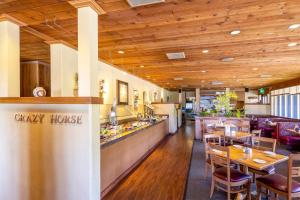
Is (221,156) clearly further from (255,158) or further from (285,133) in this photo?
(285,133)

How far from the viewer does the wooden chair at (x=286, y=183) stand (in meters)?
2.25

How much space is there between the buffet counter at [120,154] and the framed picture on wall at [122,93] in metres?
1.36

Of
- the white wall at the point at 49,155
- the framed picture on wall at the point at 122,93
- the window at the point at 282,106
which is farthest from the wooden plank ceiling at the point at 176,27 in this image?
the window at the point at 282,106

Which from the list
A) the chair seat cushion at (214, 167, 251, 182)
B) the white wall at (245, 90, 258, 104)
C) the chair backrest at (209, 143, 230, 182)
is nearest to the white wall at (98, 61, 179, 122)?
the chair backrest at (209, 143, 230, 182)

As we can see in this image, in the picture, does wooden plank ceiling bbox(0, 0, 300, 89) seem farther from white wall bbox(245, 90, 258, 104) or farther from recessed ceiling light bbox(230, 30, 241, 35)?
white wall bbox(245, 90, 258, 104)

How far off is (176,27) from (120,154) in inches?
99.5

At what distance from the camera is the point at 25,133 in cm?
246

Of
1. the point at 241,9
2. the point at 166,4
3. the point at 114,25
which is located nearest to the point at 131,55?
the point at 114,25

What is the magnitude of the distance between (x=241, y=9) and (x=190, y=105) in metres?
15.2

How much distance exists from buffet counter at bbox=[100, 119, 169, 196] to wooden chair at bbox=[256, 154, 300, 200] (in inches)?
92.4

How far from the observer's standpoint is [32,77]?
189 inches

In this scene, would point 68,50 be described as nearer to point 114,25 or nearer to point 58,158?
point 114,25

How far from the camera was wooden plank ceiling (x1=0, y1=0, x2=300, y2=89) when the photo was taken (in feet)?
7.36

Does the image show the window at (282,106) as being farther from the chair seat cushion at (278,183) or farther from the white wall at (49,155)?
the white wall at (49,155)
